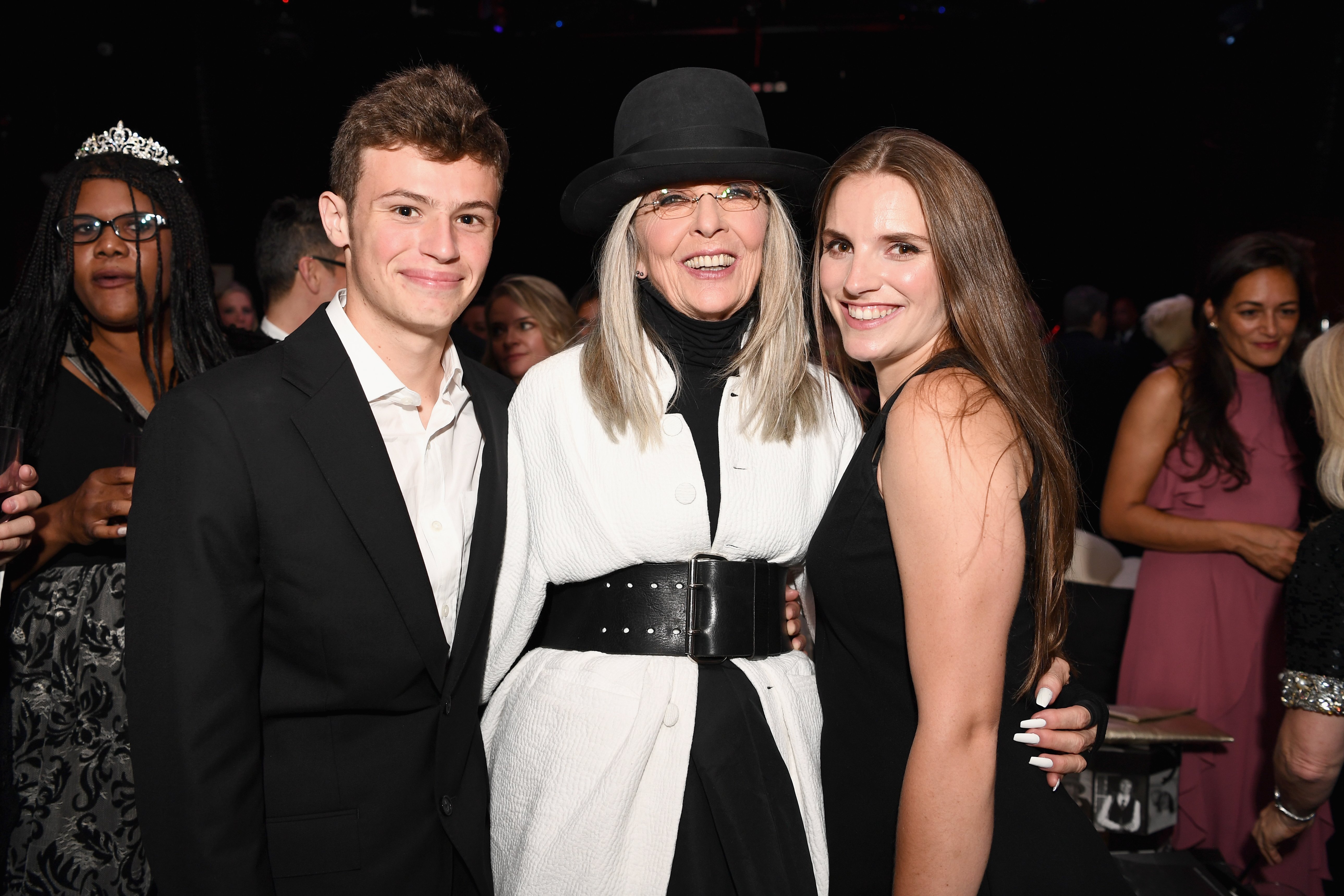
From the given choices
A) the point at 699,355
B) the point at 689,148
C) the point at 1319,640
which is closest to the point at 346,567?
the point at 699,355

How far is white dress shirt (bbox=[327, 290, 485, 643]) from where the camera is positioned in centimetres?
166

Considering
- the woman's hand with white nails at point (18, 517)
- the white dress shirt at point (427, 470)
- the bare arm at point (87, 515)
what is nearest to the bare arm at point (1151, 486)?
the white dress shirt at point (427, 470)

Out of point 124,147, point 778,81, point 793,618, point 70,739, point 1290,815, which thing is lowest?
→ point 1290,815

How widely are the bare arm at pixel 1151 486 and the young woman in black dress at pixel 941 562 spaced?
170cm

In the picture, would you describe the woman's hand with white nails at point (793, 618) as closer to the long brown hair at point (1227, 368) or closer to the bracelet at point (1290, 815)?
the bracelet at point (1290, 815)

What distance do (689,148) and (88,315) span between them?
148cm

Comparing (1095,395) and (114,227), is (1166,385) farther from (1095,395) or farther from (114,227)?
(114,227)

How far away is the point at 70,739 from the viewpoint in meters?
1.85

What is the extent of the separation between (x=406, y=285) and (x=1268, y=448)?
305cm

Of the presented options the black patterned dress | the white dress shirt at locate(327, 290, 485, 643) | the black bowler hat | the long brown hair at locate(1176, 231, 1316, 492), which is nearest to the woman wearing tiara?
the black patterned dress

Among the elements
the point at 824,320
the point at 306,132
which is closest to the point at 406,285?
the point at 824,320

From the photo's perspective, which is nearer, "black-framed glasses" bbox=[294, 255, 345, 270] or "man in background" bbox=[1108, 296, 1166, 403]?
"black-framed glasses" bbox=[294, 255, 345, 270]

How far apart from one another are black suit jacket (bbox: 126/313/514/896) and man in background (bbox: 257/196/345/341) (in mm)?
1810

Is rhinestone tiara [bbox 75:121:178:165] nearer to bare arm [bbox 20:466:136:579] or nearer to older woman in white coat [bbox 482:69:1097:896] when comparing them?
bare arm [bbox 20:466:136:579]
